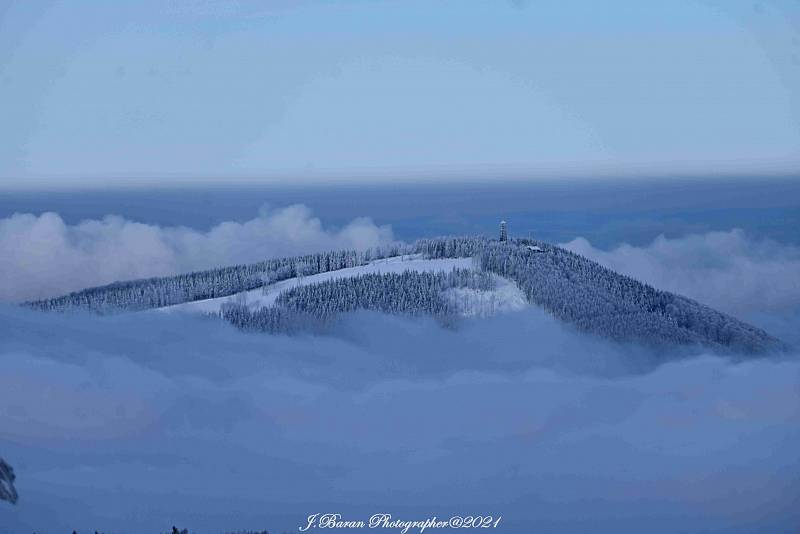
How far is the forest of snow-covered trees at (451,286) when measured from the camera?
7.77m

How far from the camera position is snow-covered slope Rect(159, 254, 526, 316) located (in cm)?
784

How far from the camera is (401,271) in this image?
8.10 metres

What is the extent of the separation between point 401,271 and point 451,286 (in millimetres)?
507

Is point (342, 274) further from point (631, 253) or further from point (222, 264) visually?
point (631, 253)

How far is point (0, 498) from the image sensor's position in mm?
7609

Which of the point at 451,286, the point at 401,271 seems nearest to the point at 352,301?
the point at 401,271

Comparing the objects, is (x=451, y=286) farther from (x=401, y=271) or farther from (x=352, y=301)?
(x=352, y=301)

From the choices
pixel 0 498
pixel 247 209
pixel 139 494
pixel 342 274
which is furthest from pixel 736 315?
pixel 0 498

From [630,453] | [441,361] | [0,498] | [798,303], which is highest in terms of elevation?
[798,303]

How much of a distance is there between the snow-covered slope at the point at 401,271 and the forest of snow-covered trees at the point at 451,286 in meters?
0.08

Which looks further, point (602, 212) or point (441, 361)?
point (602, 212)

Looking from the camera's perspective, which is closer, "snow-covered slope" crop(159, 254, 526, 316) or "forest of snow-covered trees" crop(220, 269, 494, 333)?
"forest of snow-covered trees" crop(220, 269, 494, 333)

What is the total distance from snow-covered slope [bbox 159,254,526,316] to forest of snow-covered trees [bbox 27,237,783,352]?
A: 8 cm

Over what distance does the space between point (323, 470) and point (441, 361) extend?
4.63 ft
